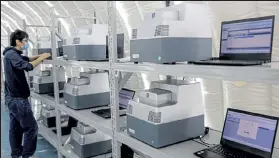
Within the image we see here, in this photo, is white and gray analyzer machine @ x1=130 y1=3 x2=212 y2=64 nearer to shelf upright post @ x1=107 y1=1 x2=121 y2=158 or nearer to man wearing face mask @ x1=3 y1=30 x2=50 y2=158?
shelf upright post @ x1=107 y1=1 x2=121 y2=158

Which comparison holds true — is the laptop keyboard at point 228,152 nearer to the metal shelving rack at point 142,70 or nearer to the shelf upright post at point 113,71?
the metal shelving rack at point 142,70

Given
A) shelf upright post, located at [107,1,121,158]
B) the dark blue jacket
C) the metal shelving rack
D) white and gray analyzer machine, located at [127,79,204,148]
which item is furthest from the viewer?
the dark blue jacket

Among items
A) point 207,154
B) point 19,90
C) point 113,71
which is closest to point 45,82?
point 19,90

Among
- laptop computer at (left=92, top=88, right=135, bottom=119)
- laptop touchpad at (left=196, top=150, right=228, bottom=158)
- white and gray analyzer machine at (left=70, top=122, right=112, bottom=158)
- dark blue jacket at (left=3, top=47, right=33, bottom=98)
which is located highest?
dark blue jacket at (left=3, top=47, right=33, bottom=98)

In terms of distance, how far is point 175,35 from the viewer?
154 cm

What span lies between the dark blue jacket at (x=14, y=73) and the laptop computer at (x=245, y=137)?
2.32m

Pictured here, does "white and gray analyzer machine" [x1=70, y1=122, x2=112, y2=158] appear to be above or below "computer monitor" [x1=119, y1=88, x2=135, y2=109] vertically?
below

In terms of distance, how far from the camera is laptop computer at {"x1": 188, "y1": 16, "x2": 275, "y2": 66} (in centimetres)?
134

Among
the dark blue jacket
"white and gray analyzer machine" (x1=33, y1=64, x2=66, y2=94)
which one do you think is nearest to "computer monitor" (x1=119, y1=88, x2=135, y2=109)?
the dark blue jacket

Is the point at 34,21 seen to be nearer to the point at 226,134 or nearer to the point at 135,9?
the point at 135,9

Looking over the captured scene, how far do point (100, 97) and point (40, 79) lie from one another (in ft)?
5.09

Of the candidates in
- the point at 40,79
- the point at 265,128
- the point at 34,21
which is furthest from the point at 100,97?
the point at 34,21

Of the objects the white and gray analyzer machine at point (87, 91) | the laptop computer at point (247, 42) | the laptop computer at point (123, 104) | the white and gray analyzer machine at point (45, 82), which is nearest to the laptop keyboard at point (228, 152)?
the laptop computer at point (247, 42)

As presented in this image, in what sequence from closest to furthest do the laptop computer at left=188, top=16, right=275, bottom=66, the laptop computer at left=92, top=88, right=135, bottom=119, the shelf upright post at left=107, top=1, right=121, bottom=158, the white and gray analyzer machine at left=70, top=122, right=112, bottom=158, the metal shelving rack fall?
the metal shelving rack
the laptop computer at left=188, top=16, right=275, bottom=66
the shelf upright post at left=107, top=1, right=121, bottom=158
the laptop computer at left=92, top=88, right=135, bottom=119
the white and gray analyzer machine at left=70, top=122, right=112, bottom=158
